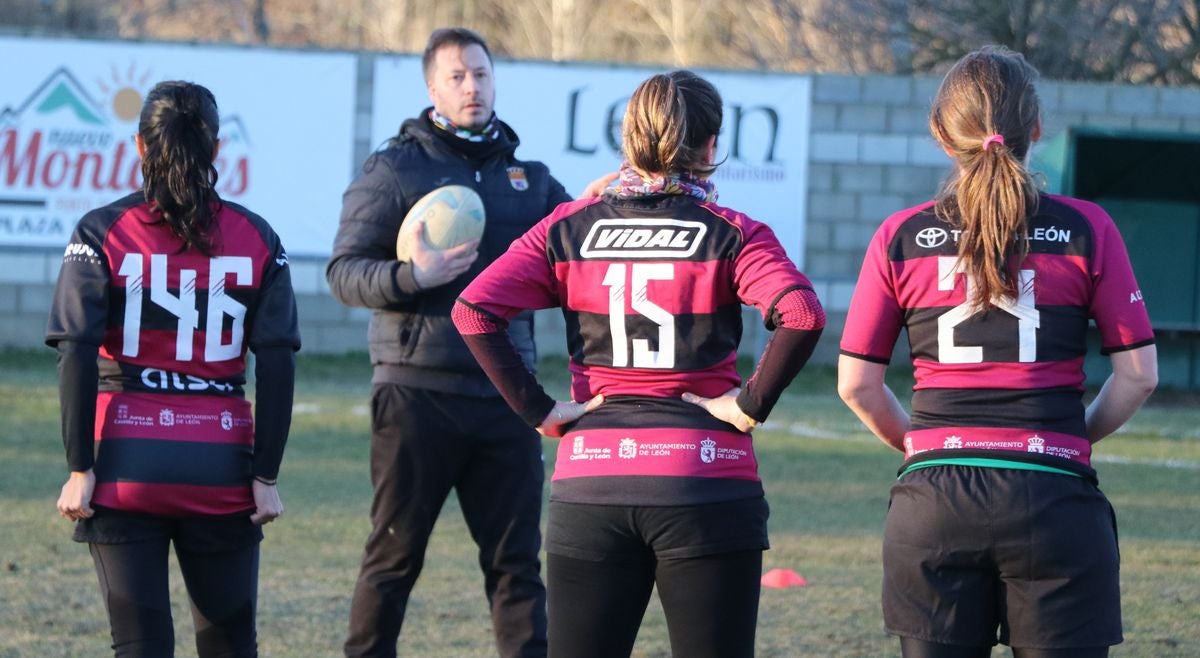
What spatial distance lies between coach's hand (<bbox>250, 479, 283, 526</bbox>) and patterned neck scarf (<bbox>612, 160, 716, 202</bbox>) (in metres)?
1.19

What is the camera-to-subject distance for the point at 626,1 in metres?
36.6

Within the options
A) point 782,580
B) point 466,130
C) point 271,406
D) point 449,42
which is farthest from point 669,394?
point 782,580

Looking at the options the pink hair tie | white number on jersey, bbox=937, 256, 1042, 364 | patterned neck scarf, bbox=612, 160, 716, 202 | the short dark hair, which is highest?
the short dark hair

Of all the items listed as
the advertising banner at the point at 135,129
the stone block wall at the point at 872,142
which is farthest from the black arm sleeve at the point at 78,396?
the stone block wall at the point at 872,142

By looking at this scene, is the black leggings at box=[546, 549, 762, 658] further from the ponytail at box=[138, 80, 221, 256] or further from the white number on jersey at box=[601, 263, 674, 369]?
the ponytail at box=[138, 80, 221, 256]

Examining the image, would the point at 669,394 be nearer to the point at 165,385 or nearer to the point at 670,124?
the point at 670,124

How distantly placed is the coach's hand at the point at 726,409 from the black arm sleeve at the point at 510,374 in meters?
0.41

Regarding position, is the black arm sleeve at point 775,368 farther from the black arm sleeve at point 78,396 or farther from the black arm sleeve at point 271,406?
the black arm sleeve at point 78,396

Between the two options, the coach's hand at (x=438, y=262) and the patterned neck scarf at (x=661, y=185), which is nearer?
the patterned neck scarf at (x=661, y=185)

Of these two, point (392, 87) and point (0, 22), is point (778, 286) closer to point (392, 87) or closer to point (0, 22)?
point (392, 87)

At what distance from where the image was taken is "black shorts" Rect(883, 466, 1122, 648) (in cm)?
322

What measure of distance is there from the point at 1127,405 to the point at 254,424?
2.10 metres

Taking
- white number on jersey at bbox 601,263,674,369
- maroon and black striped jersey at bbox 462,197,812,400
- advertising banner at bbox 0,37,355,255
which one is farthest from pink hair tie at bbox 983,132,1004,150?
advertising banner at bbox 0,37,355,255

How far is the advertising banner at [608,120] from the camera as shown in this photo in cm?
1594
